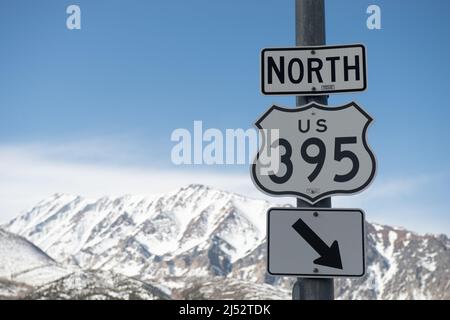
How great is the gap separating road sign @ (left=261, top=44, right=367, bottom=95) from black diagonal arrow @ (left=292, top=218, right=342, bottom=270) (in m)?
1.63

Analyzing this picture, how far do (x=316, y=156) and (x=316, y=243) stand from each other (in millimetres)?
969

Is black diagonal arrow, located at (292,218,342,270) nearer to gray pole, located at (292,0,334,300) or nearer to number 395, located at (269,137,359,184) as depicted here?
number 395, located at (269,137,359,184)

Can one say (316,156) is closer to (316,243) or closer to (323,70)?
(316,243)

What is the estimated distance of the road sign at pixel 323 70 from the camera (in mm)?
6934

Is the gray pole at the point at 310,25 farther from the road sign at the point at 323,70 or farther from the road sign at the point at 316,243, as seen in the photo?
the road sign at the point at 316,243

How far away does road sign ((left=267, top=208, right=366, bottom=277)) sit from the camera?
629 cm

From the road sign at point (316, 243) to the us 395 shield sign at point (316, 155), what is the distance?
0.23 m

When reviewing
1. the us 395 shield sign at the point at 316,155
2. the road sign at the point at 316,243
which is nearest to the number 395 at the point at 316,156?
the us 395 shield sign at the point at 316,155

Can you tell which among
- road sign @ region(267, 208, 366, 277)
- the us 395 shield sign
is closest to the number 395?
the us 395 shield sign

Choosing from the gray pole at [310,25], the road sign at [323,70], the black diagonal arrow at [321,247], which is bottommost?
the black diagonal arrow at [321,247]

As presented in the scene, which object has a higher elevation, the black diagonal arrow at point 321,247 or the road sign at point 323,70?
the road sign at point 323,70

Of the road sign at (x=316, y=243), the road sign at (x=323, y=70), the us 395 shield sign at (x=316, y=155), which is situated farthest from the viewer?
the road sign at (x=323, y=70)

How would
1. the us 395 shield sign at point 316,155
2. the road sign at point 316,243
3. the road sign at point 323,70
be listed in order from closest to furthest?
1. the road sign at point 316,243
2. the us 395 shield sign at point 316,155
3. the road sign at point 323,70
